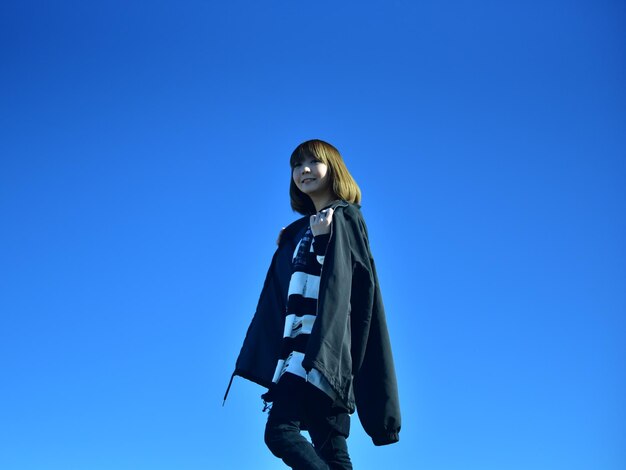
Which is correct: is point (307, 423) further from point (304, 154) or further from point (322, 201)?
point (304, 154)

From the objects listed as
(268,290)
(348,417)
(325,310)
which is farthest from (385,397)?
(268,290)

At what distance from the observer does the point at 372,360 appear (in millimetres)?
4051

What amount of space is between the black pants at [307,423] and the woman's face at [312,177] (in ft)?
4.34

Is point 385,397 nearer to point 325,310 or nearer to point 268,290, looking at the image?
point 325,310

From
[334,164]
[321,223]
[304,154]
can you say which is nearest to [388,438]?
[321,223]

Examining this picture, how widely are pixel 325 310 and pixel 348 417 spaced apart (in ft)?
2.03

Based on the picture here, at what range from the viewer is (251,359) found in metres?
4.11

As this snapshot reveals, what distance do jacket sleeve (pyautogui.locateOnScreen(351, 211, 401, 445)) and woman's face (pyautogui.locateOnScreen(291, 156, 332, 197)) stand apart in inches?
20.6

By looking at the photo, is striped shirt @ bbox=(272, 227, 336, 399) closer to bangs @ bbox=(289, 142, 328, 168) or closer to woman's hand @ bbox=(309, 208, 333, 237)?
woman's hand @ bbox=(309, 208, 333, 237)

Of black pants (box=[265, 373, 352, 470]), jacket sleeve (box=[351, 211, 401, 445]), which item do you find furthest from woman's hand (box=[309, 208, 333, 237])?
black pants (box=[265, 373, 352, 470])

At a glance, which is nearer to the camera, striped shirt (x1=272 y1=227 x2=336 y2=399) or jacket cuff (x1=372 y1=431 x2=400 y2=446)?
striped shirt (x1=272 y1=227 x2=336 y2=399)

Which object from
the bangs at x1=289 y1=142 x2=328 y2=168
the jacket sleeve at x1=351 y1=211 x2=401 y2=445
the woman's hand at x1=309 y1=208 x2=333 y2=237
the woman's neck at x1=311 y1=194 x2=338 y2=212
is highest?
the bangs at x1=289 y1=142 x2=328 y2=168

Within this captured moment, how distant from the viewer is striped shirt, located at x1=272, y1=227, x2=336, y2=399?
3.79 m

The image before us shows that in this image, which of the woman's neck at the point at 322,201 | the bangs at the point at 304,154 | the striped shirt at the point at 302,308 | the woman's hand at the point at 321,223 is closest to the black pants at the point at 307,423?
the striped shirt at the point at 302,308
